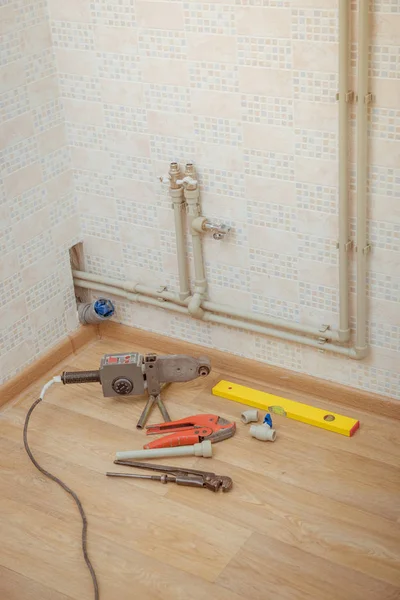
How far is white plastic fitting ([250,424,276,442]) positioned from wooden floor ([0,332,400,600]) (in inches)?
1.3

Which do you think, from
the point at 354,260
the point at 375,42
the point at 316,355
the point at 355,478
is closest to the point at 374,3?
the point at 375,42

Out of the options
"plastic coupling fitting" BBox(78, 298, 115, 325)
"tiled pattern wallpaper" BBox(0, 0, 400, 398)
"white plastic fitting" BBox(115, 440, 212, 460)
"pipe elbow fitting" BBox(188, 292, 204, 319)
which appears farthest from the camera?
"plastic coupling fitting" BBox(78, 298, 115, 325)

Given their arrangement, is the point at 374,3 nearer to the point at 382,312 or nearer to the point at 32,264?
the point at 382,312

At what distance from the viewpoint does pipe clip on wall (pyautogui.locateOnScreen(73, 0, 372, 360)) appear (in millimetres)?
2539

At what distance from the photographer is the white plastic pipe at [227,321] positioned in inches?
119

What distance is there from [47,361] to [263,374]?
0.85 metres

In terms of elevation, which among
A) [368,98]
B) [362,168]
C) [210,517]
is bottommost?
[210,517]

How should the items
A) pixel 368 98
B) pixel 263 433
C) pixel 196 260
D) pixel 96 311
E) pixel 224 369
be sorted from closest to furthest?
pixel 368 98 → pixel 263 433 → pixel 196 260 → pixel 224 369 → pixel 96 311

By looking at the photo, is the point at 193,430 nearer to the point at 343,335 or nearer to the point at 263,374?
the point at 263,374

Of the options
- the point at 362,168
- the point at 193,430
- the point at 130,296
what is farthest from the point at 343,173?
the point at 130,296

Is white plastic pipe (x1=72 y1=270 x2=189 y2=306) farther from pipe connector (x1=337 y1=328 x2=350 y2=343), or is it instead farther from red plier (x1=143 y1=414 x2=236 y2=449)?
pipe connector (x1=337 y1=328 x2=350 y2=343)

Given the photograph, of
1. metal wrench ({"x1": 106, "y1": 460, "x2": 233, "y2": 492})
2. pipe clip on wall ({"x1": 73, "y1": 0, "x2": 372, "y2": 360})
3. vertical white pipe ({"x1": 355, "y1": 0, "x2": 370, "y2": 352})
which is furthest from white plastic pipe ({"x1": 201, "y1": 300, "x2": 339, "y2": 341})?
metal wrench ({"x1": 106, "y1": 460, "x2": 233, "y2": 492})

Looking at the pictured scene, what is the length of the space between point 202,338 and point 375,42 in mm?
1335

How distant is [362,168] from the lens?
2639 millimetres
